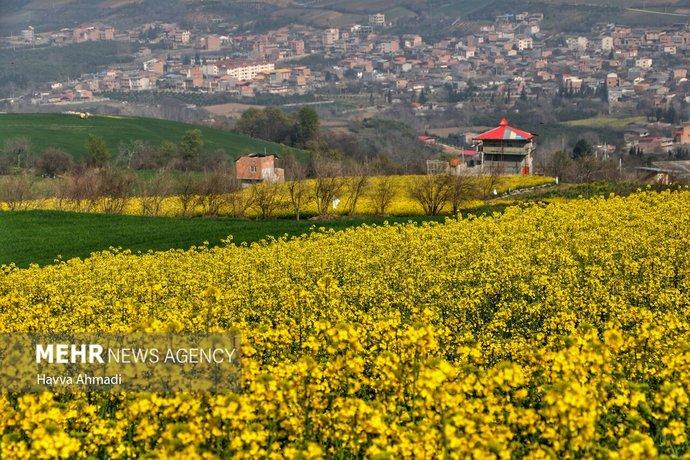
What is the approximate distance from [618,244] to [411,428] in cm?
2101

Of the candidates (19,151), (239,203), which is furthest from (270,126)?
(239,203)

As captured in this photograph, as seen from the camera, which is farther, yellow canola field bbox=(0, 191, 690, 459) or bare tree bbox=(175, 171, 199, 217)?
bare tree bbox=(175, 171, 199, 217)

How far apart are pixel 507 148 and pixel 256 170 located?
2824 centimetres

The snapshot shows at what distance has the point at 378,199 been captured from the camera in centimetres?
6297

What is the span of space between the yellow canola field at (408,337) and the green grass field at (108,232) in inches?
326

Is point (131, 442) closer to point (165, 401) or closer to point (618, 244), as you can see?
point (165, 401)

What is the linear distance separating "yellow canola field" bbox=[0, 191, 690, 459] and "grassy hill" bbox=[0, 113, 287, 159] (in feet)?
355

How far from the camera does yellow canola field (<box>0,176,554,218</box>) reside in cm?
6375

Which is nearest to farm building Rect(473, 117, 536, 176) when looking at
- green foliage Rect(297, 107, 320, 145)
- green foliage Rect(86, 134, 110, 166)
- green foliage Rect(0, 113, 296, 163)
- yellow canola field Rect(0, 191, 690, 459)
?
green foliage Rect(0, 113, 296, 163)

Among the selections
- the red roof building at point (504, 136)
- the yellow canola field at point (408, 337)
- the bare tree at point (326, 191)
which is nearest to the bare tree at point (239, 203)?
the bare tree at point (326, 191)

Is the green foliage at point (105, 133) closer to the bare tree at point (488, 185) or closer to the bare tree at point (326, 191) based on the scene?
the bare tree at point (488, 185)

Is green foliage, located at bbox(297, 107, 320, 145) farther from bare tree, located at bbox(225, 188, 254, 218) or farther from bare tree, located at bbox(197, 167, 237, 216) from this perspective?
bare tree, located at bbox(225, 188, 254, 218)

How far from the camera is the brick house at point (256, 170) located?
3821 inches

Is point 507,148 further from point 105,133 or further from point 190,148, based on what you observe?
point 105,133
